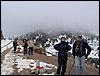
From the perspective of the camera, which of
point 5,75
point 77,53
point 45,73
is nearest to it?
point 77,53

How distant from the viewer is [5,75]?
16000mm

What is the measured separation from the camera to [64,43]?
1538 centimetres

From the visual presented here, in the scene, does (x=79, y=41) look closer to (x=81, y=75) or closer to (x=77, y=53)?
(x=77, y=53)

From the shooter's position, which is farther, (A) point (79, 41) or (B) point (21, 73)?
(B) point (21, 73)

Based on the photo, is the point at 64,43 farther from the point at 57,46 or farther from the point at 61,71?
the point at 61,71

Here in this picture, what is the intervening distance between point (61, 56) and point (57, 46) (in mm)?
494

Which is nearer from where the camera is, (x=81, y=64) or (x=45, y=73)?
(x=81, y=64)

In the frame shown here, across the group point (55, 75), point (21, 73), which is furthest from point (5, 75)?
point (55, 75)

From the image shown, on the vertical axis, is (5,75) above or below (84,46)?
below

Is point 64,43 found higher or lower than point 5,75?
higher

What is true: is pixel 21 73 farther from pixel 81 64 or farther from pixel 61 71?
pixel 81 64

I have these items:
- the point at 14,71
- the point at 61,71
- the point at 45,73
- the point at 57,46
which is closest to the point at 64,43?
the point at 57,46

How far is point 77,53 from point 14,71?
4193mm

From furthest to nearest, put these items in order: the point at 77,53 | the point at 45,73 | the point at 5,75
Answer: the point at 45,73 → the point at 5,75 → the point at 77,53
